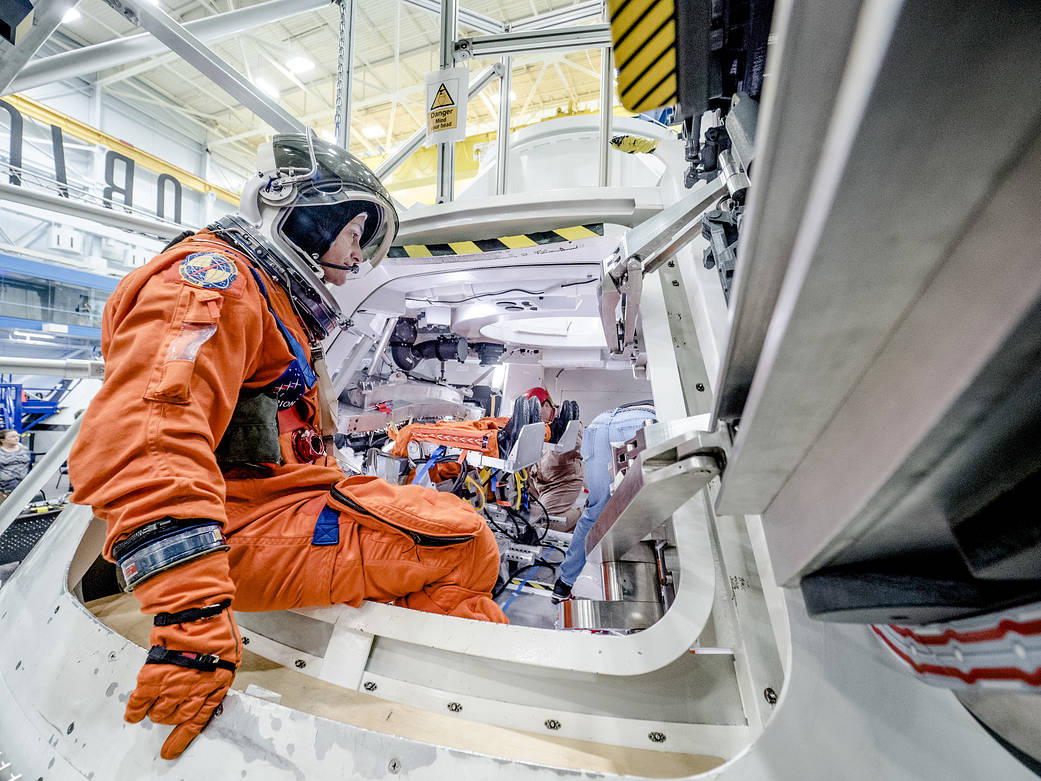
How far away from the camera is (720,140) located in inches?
43.5

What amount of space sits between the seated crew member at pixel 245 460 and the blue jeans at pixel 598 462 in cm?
156

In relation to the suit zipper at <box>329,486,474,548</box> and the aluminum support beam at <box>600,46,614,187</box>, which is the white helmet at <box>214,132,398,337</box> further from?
the aluminum support beam at <box>600,46,614,187</box>

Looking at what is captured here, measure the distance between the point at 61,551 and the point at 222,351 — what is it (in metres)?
0.97

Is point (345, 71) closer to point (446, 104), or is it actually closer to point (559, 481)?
point (446, 104)

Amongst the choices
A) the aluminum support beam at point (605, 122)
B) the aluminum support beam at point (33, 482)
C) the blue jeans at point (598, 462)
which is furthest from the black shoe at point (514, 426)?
the aluminum support beam at point (33, 482)

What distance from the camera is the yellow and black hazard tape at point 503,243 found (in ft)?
5.56

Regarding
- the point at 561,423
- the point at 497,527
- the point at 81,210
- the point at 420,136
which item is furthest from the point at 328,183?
the point at 497,527

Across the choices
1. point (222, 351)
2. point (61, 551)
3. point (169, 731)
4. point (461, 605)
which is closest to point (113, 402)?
point (222, 351)

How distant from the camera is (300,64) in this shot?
28.8ft

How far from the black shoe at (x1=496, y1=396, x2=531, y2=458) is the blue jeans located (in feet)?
2.64

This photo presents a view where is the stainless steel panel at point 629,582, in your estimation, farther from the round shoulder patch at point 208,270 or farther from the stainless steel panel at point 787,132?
the round shoulder patch at point 208,270

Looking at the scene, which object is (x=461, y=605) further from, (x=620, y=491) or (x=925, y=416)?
(x=925, y=416)

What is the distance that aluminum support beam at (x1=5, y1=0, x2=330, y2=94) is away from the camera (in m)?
→ 1.57

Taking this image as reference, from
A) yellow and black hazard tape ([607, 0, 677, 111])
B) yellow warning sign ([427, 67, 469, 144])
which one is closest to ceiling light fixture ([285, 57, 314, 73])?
yellow warning sign ([427, 67, 469, 144])
